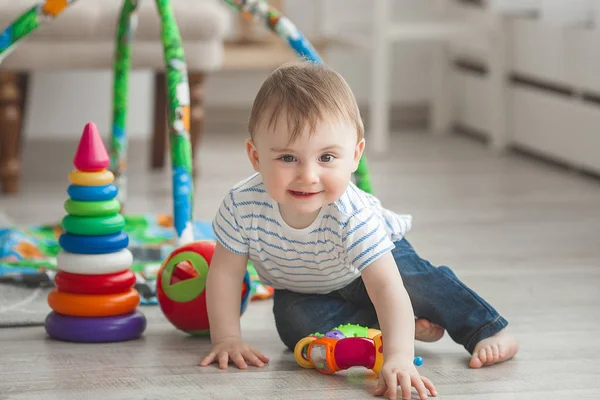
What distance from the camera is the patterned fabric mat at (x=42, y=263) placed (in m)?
1.58

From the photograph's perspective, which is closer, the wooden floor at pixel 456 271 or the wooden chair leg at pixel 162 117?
the wooden floor at pixel 456 271

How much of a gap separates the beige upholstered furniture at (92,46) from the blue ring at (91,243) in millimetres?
1063

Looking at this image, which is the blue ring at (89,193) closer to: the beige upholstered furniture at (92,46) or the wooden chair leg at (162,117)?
the beige upholstered furniture at (92,46)

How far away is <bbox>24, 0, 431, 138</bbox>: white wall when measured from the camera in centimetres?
313

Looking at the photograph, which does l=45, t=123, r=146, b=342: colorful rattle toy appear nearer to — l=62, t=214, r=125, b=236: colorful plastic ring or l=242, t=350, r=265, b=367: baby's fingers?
l=62, t=214, r=125, b=236: colorful plastic ring

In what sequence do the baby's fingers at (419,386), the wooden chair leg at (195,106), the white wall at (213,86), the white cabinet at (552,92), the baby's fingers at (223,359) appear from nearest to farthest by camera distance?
1. the baby's fingers at (419,386)
2. the baby's fingers at (223,359)
3. the wooden chair leg at (195,106)
4. the white cabinet at (552,92)
5. the white wall at (213,86)

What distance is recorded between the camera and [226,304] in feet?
4.33

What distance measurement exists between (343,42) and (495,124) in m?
0.57

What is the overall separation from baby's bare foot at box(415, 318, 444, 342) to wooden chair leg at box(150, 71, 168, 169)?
5.16ft

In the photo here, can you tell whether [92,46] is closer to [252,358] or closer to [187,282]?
[187,282]

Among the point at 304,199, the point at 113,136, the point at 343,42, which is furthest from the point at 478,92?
the point at 304,199

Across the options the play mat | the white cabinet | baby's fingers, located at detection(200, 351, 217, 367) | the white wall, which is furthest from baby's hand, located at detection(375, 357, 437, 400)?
the white wall

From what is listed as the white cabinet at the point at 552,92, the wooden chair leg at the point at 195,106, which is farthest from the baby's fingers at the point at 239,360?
the white cabinet at the point at 552,92

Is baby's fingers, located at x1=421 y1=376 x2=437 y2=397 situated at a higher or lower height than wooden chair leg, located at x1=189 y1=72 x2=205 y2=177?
lower
